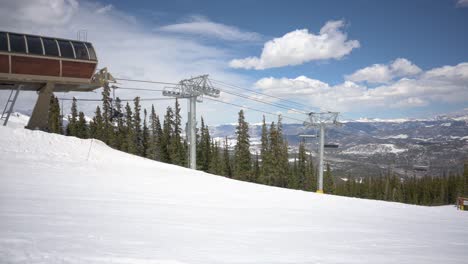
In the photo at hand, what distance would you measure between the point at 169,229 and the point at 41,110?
24073mm

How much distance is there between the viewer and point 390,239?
9.23m

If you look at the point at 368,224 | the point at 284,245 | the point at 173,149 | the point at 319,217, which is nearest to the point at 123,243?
the point at 284,245

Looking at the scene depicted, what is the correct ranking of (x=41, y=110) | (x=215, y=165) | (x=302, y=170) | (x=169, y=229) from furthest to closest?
(x=302, y=170)
(x=215, y=165)
(x=41, y=110)
(x=169, y=229)

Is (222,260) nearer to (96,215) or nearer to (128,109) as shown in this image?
(96,215)

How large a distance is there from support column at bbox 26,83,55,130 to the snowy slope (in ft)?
33.3

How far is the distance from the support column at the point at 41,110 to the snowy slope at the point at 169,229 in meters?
10.1

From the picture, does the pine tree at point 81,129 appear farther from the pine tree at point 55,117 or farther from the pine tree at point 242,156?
the pine tree at point 242,156

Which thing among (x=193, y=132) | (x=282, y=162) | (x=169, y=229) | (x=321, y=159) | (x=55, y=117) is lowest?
(x=169, y=229)

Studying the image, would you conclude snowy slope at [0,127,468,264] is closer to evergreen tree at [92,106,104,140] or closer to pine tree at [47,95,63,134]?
evergreen tree at [92,106,104,140]

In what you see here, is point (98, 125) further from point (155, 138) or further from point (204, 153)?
point (204, 153)

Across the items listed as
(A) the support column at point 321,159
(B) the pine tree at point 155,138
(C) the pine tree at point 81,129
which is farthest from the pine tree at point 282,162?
(C) the pine tree at point 81,129

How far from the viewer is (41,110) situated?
26.3 metres

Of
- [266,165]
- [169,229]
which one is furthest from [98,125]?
[169,229]

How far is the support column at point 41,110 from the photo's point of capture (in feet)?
85.4
